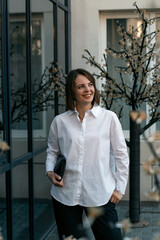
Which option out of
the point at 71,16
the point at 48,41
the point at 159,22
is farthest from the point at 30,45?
the point at 159,22

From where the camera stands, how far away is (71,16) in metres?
6.20

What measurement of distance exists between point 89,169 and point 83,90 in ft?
1.78

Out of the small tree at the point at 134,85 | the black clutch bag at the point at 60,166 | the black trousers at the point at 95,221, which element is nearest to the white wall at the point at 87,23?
the small tree at the point at 134,85

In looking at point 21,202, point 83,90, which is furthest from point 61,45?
point 83,90

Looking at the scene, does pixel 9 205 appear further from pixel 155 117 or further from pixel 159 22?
pixel 159 22

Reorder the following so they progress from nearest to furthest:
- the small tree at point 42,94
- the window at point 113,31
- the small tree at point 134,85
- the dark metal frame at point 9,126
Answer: the dark metal frame at point 9,126 < the small tree at point 42,94 < the small tree at point 134,85 < the window at point 113,31

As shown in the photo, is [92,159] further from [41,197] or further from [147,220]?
[147,220]

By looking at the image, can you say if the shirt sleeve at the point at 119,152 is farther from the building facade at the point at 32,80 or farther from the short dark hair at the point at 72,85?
the building facade at the point at 32,80

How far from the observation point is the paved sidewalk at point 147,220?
4.99m

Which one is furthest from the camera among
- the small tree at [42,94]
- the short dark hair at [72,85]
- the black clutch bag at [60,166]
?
the small tree at [42,94]

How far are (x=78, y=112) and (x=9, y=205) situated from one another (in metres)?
1.00

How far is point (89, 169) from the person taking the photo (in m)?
3.10

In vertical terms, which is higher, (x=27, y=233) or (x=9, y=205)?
(x=9, y=205)

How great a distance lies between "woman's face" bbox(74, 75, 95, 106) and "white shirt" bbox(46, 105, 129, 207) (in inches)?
3.3
